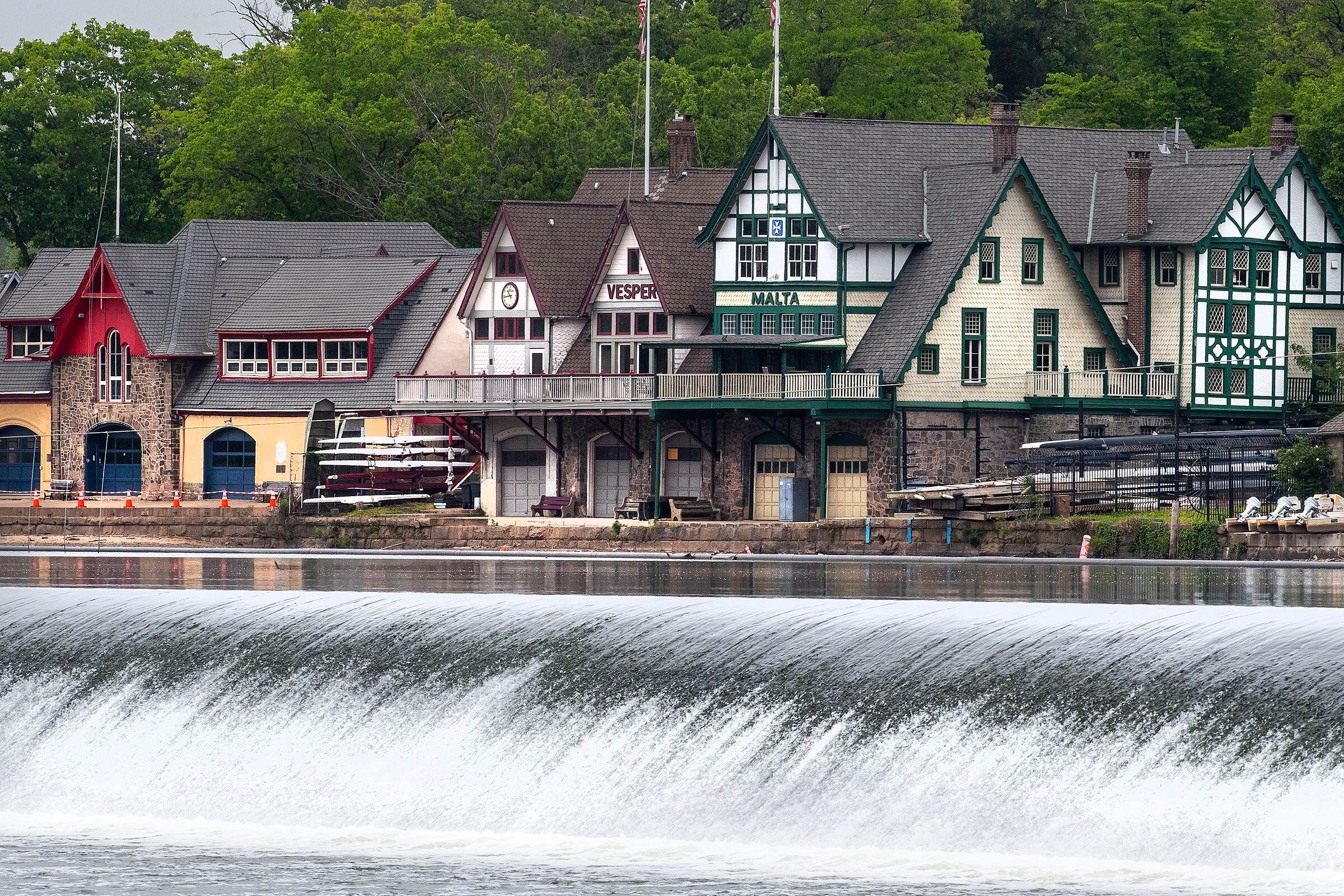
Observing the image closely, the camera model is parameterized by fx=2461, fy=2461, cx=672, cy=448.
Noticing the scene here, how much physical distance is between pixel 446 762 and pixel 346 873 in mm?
4224

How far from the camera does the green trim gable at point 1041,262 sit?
208ft

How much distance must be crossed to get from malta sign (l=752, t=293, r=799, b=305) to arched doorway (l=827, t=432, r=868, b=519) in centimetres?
436

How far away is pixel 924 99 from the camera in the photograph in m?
99.0

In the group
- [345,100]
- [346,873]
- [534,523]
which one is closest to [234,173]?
[345,100]

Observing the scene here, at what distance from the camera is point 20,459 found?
77.5 meters

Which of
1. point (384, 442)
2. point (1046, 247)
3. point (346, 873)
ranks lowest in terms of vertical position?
point (346, 873)

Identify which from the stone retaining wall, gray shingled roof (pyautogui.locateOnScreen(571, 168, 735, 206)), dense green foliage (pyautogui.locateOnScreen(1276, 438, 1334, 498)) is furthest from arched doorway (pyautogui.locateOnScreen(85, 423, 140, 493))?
dense green foliage (pyautogui.locateOnScreen(1276, 438, 1334, 498))

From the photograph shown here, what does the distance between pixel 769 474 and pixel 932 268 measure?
22.6 feet

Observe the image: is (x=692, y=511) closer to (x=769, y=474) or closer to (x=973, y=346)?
(x=769, y=474)

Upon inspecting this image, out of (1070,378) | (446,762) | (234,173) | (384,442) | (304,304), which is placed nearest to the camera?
(446,762)

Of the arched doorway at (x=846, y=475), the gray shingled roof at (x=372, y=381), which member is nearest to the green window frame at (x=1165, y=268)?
the arched doorway at (x=846, y=475)

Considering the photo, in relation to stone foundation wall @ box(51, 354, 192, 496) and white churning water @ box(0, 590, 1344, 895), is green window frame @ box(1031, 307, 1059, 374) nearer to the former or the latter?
stone foundation wall @ box(51, 354, 192, 496)

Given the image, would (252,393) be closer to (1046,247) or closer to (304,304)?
(304,304)

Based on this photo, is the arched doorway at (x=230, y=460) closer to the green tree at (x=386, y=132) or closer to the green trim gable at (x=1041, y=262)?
the green tree at (x=386, y=132)
